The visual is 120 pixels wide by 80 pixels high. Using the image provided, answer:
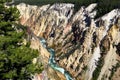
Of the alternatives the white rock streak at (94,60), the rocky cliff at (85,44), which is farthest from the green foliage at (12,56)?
the white rock streak at (94,60)

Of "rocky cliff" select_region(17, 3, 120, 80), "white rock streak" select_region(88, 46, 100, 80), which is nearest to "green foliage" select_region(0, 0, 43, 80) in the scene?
"rocky cliff" select_region(17, 3, 120, 80)

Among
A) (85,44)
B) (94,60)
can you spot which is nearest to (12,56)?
(94,60)

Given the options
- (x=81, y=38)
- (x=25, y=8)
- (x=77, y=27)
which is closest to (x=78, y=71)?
(x=81, y=38)

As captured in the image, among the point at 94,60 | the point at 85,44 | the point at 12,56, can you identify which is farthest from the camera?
the point at 85,44

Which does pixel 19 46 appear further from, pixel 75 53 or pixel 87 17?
pixel 87 17

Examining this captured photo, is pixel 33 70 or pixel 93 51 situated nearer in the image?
pixel 33 70

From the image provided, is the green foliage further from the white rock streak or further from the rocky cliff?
the white rock streak

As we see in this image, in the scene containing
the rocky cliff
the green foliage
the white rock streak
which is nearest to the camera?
the green foliage

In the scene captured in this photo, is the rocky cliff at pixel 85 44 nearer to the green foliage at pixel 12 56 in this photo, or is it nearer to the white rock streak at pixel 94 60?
the white rock streak at pixel 94 60

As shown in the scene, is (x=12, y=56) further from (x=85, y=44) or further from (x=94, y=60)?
(x=85, y=44)
